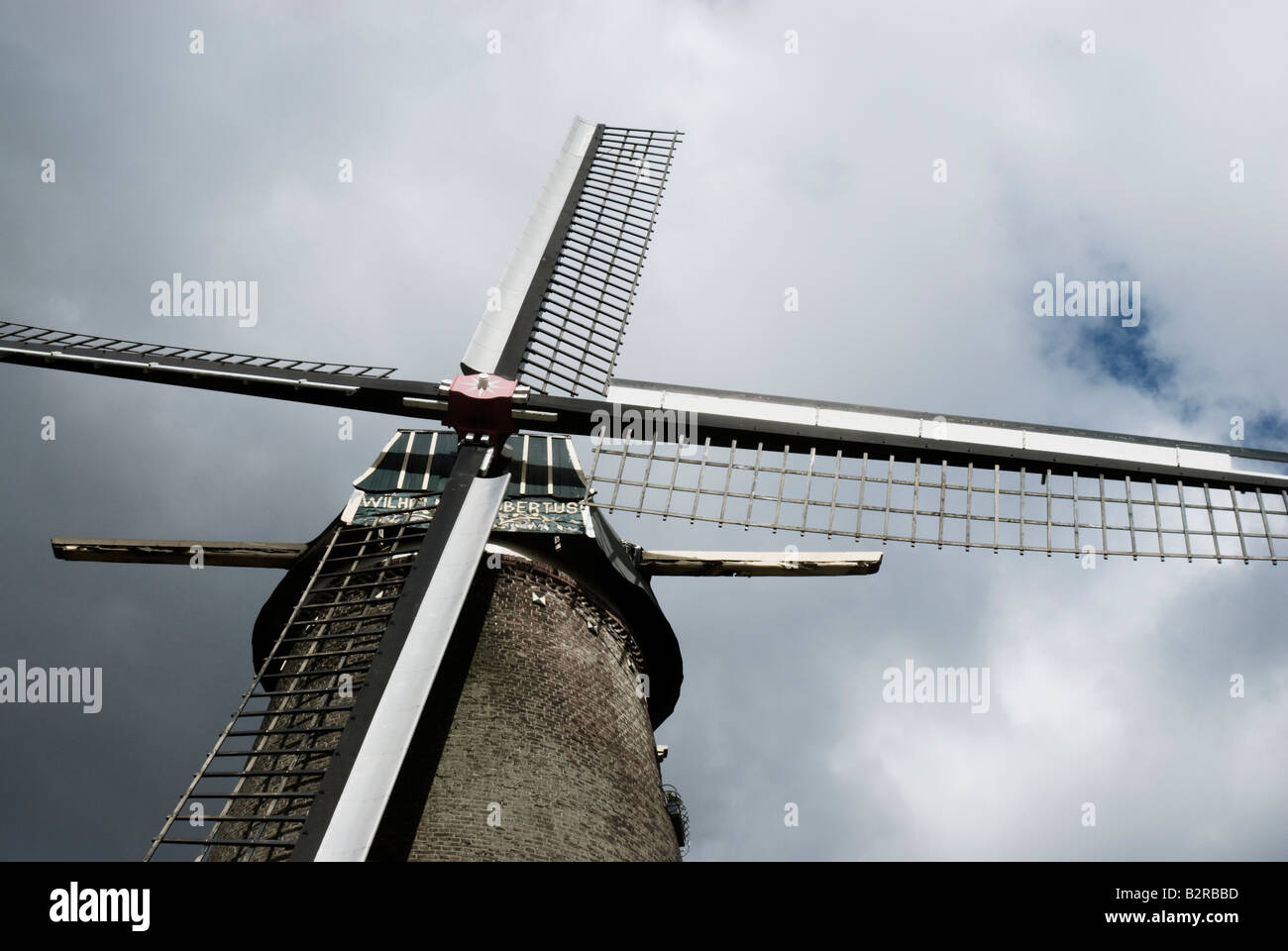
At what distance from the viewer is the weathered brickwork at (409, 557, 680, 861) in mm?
8195

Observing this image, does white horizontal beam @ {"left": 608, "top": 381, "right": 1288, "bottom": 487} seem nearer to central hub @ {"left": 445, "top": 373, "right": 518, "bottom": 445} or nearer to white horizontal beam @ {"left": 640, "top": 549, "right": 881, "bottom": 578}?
white horizontal beam @ {"left": 640, "top": 549, "right": 881, "bottom": 578}

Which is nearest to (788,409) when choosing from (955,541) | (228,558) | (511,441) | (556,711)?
(955,541)

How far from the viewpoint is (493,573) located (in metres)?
9.90

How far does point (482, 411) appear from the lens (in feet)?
36.3

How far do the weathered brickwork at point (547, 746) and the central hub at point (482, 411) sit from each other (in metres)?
1.65

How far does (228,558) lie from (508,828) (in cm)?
473

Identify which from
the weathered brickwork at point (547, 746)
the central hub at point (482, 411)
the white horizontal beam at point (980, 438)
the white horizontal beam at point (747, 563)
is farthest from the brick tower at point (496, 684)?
the white horizontal beam at point (980, 438)

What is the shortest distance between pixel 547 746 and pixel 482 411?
3623 mm

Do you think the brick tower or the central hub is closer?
the brick tower

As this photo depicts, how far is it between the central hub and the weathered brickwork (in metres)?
1.65

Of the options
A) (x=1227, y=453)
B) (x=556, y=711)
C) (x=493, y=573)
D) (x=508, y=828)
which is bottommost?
(x=508, y=828)

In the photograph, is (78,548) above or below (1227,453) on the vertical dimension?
below

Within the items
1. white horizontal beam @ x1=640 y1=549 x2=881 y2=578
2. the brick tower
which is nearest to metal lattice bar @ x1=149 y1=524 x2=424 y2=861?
the brick tower
